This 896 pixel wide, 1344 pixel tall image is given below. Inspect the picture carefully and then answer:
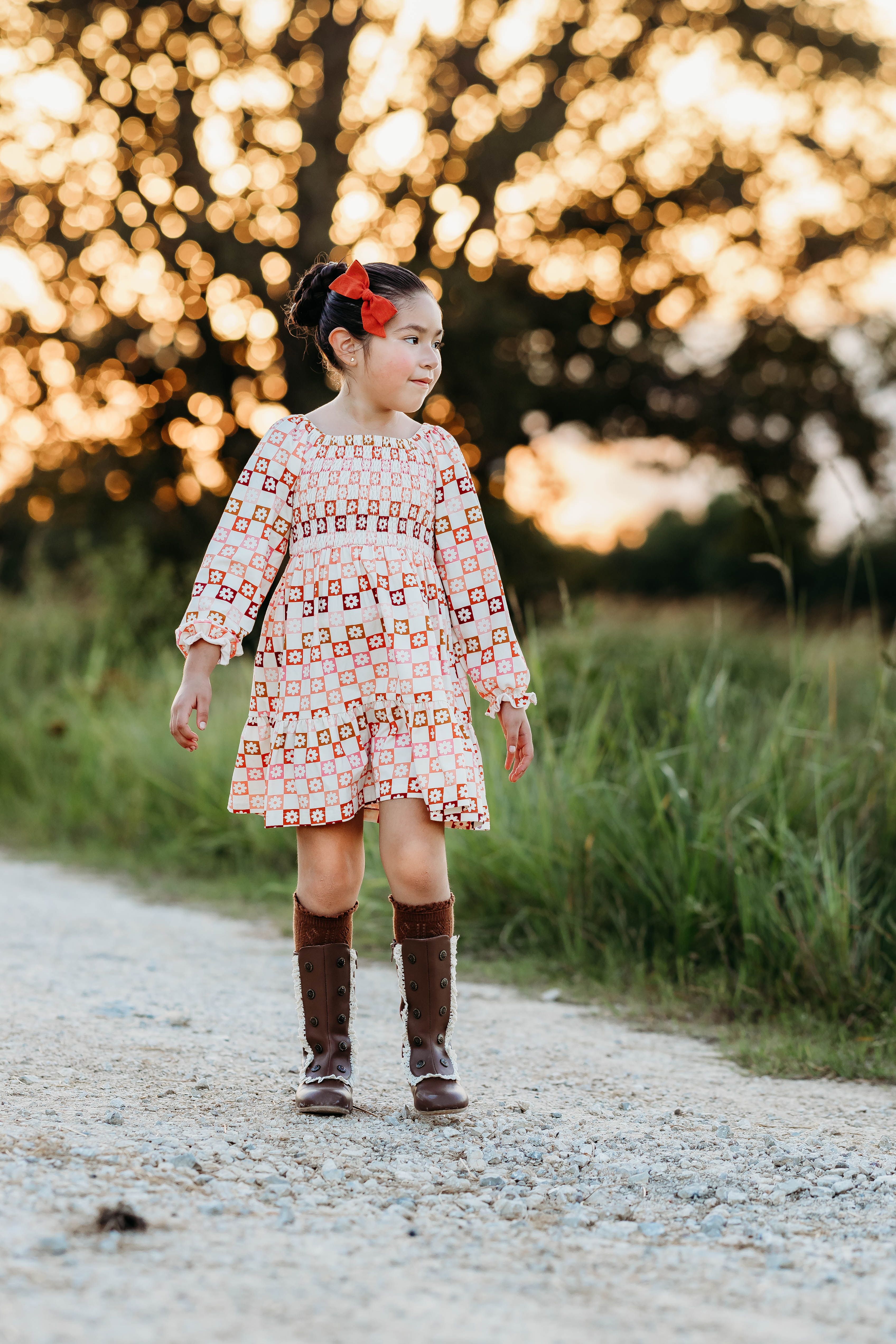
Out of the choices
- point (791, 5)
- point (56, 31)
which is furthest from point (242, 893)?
point (791, 5)

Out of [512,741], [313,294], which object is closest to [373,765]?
[512,741]

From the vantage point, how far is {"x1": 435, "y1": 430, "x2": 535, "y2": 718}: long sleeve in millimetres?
2564

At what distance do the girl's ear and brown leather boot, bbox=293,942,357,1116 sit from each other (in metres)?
1.16

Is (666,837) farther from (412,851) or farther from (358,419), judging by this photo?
(358,419)

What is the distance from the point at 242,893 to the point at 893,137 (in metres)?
15.6

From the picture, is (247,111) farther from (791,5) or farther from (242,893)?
(242,893)

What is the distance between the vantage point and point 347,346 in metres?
2.59

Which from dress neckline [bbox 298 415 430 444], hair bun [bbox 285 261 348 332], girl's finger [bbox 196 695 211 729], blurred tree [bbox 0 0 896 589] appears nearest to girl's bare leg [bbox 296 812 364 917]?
girl's finger [bbox 196 695 211 729]

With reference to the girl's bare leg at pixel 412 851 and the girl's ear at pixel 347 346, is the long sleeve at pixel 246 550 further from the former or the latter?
the girl's bare leg at pixel 412 851

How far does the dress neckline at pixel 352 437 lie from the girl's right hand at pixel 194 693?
47 cm

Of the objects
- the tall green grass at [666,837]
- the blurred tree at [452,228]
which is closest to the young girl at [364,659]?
the tall green grass at [666,837]

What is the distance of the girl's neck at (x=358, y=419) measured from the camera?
8.45 feet

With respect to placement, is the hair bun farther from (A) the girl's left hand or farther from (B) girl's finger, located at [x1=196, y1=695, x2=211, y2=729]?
(A) the girl's left hand

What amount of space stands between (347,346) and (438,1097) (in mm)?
1482
